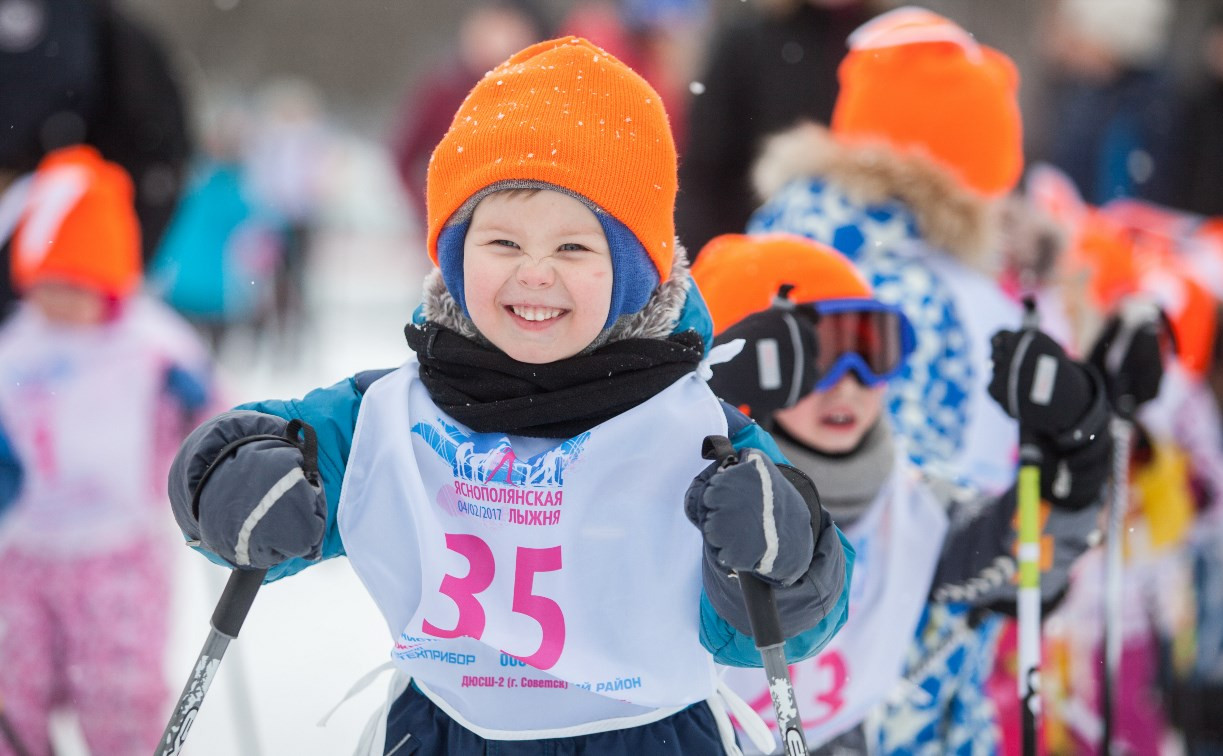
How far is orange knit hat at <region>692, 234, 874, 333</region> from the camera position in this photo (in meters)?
2.31

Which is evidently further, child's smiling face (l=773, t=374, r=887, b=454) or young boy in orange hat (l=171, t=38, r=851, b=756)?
child's smiling face (l=773, t=374, r=887, b=454)

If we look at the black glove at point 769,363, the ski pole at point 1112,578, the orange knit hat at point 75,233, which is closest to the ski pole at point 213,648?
the black glove at point 769,363

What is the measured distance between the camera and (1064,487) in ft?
7.35

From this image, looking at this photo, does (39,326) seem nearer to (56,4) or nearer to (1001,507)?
(56,4)

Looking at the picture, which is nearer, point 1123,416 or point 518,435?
point 518,435

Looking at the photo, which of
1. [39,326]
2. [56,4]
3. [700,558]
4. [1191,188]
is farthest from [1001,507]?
[1191,188]

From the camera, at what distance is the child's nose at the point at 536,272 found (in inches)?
65.2

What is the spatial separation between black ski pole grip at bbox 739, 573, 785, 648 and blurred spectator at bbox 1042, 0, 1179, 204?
6.05m

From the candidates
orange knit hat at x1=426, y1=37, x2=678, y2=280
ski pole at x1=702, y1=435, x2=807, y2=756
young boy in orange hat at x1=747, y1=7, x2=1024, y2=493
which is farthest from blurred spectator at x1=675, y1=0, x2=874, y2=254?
ski pole at x1=702, y1=435, x2=807, y2=756

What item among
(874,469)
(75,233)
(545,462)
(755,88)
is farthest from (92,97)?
(545,462)

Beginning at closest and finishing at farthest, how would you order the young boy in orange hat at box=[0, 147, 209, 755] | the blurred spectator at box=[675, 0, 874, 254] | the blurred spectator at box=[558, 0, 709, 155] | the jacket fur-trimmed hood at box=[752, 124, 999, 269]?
the jacket fur-trimmed hood at box=[752, 124, 999, 269] < the young boy in orange hat at box=[0, 147, 209, 755] < the blurred spectator at box=[675, 0, 874, 254] < the blurred spectator at box=[558, 0, 709, 155]

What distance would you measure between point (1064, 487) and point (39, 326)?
2929 mm

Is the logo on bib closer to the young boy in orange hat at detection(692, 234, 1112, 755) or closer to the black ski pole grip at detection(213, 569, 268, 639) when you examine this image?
the black ski pole grip at detection(213, 569, 268, 639)

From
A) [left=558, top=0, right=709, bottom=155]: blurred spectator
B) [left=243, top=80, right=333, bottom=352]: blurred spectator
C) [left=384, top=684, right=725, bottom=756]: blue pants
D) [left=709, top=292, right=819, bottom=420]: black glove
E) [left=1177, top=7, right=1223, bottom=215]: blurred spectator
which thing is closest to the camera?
[left=384, top=684, right=725, bottom=756]: blue pants
